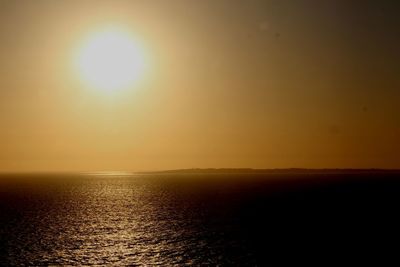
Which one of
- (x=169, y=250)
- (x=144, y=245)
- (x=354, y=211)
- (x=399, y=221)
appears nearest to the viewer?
(x=169, y=250)

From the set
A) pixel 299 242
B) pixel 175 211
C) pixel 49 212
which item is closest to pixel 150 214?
pixel 175 211

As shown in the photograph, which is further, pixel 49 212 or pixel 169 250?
pixel 49 212

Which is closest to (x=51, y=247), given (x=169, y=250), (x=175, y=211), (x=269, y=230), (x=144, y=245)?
(x=144, y=245)

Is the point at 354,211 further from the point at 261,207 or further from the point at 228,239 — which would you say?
the point at 228,239

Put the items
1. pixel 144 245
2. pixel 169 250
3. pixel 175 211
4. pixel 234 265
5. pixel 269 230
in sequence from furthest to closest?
pixel 175 211, pixel 269 230, pixel 144 245, pixel 169 250, pixel 234 265

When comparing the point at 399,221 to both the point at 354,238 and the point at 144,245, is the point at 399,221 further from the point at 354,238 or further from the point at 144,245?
the point at 144,245

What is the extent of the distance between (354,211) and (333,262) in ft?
175

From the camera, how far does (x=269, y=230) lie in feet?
229

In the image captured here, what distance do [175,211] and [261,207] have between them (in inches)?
1009

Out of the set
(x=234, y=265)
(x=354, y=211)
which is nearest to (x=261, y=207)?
(x=354, y=211)

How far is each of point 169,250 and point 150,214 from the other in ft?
143

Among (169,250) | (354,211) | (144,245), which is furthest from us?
(354,211)

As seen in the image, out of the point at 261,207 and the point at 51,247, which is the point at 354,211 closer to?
the point at 261,207

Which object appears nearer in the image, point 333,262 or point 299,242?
point 333,262
